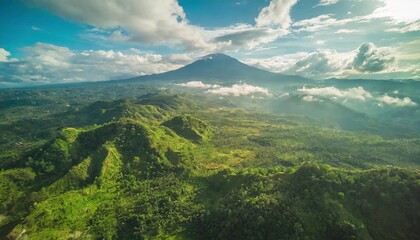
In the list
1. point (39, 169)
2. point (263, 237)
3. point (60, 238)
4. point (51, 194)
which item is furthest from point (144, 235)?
point (39, 169)

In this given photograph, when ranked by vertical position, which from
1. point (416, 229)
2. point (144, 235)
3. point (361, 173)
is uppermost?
point (361, 173)

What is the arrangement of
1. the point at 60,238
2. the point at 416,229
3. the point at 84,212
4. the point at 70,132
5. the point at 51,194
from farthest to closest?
Result: 1. the point at 70,132
2. the point at 51,194
3. the point at 84,212
4. the point at 60,238
5. the point at 416,229

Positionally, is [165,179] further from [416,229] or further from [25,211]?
[416,229]

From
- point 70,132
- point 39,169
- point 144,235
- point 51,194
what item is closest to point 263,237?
point 144,235

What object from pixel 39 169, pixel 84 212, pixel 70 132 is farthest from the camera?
pixel 70 132

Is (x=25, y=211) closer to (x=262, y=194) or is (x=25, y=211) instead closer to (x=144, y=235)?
(x=144, y=235)

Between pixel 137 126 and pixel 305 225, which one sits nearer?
pixel 305 225

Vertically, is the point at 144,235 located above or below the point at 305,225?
below

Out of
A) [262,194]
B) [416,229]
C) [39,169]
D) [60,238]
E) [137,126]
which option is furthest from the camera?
[137,126]

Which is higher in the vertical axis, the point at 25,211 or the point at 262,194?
the point at 262,194
